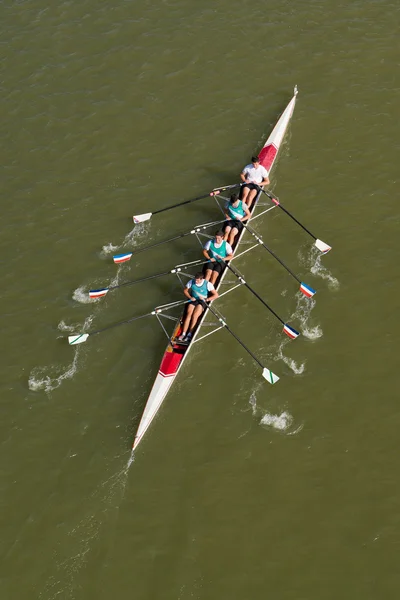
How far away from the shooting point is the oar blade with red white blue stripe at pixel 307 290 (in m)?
18.1

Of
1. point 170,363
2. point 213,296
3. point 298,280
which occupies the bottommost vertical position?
point 170,363

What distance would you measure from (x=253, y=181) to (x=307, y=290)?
496 centimetres

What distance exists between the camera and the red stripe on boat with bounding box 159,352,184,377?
17.0 meters

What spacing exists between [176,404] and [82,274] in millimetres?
5830

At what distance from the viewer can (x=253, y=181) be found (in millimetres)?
21016

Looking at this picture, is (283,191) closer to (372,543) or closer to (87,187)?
(87,187)

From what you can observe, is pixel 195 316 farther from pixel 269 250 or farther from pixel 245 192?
pixel 245 192

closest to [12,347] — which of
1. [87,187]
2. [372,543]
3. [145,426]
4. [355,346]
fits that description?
[145,426]

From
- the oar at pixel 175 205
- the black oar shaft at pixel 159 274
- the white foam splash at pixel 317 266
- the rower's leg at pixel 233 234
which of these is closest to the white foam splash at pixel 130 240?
the oar at pixel 175 205

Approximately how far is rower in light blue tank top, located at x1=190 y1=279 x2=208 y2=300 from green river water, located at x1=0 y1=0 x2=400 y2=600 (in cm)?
112

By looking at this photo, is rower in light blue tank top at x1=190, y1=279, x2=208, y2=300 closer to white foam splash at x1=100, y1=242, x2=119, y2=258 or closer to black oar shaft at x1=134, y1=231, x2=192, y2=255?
black oar shaft at x1=134, y1=231, x2=192, y2=255

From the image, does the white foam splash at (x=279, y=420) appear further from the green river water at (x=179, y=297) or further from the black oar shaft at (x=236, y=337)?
the black oar shaft at (x=236, y=337)

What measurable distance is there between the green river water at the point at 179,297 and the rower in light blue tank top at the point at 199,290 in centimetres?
112

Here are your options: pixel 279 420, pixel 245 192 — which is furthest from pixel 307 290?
pixel 245 192
